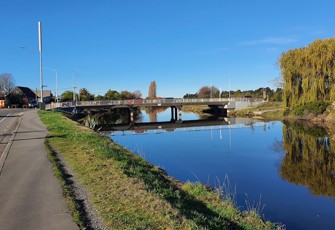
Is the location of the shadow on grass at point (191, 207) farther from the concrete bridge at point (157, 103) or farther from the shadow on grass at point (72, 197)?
the concrete bridge at point (157, 103)

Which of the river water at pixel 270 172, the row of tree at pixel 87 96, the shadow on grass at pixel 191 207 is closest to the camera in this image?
the shadow on grass at pixel 191 207

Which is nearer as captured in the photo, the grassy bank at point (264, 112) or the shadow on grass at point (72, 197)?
the shadow on grass at point (72, 197)

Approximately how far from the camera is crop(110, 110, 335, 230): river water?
519 inches

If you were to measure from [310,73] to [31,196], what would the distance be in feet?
178

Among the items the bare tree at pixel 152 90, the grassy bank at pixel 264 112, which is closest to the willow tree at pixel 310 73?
the grassy bank at pixel 264 112

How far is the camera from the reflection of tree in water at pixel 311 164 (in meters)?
17.3

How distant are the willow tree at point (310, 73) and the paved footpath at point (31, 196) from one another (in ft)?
161

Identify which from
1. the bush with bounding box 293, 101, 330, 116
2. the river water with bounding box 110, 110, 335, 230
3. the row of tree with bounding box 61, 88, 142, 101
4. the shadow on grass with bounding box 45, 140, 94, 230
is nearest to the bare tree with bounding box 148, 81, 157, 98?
the row of tree with bounding box 61, 88, 142, 101

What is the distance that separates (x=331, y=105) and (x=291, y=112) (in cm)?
828

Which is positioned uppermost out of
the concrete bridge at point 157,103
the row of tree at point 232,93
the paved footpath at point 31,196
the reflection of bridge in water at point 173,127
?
the row of tree at point 232,93

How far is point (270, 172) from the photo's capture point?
20203 millimetres

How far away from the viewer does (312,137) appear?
119 feet

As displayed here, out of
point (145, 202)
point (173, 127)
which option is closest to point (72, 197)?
point (145, 202)

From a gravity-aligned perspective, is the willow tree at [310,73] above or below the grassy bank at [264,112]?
above
